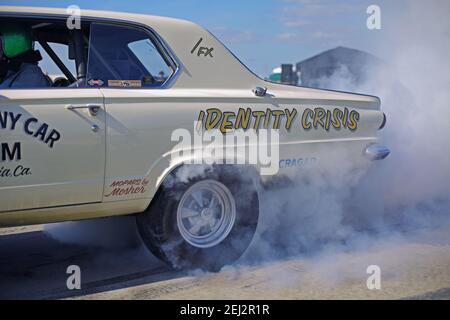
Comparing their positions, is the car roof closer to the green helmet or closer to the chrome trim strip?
the green helmet

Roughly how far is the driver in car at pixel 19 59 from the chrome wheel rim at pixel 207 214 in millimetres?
1331

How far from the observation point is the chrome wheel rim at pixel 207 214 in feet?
12.9

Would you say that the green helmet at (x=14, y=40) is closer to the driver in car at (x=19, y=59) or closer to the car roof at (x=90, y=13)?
the driver in car at (x=19, y=59)

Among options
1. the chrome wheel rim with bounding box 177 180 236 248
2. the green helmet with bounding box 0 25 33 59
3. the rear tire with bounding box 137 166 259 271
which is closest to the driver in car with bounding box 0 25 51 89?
the green helmet with bounding box 0 25 33 59

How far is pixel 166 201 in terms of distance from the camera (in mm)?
3738

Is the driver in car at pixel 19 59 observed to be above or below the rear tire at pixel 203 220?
above

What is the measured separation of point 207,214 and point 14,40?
185 cm

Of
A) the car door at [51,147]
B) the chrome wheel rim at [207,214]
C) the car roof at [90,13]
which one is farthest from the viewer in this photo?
the chrome wheel rim at [207,214]

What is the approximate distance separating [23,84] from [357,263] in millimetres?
2813

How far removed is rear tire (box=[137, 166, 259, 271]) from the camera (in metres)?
3.75

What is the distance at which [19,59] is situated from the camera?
3699 mm

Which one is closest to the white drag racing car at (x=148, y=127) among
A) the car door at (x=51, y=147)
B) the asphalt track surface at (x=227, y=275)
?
the car door at (x=51, y=147)
